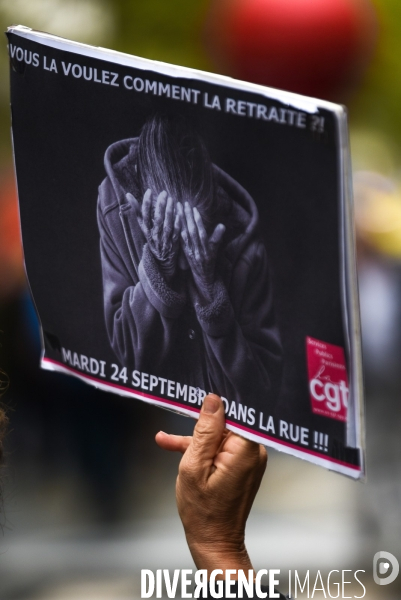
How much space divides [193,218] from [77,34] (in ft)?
15.5

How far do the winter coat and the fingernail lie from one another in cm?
2

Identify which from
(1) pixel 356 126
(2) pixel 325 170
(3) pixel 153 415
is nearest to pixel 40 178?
(2) pixel 325 170

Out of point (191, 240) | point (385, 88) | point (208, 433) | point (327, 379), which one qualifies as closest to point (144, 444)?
point (385, 88)

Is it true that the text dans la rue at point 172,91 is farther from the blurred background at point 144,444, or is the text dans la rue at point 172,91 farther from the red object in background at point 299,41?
the blurred background at point 144,444

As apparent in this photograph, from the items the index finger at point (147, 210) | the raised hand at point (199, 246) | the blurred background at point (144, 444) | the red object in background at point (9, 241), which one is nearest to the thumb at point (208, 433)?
the raised hand at point (199, 246)

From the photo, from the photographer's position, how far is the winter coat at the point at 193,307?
5.14 feet

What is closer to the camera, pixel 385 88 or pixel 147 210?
pixel 147 210

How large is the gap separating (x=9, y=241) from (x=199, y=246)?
17.7 feet

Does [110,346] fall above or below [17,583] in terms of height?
below

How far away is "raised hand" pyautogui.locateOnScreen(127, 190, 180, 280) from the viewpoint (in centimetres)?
166

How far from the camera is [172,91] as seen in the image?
1.56 m

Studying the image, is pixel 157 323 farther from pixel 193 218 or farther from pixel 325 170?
pixel 325 170

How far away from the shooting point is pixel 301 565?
6.57 meters

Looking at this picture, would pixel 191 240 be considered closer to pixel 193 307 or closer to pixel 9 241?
pixel 193 307
